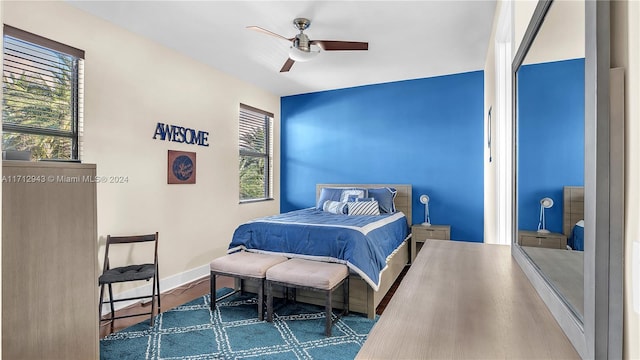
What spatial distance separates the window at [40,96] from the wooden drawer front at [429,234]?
3768 mm

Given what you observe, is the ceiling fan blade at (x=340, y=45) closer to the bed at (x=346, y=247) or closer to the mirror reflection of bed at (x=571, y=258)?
the bed at (x=346, y=247)

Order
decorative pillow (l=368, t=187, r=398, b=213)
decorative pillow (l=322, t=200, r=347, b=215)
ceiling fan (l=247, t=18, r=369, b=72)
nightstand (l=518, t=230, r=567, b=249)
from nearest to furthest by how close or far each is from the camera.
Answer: nightstand (l=518, t=230, r=567, b=249), ceiling fan (l=247, t=18, r=369, b=72), decorative pillow (l=322, t=200, r=347, b=215), decorative pillow (l=368, t=187, r=398, b=213)

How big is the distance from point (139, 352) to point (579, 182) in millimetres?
2645

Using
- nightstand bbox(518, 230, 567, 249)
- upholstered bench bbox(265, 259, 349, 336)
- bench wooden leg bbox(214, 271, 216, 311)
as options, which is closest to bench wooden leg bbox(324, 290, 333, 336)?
upholstered bench bbox(265, 259, 349, 336)

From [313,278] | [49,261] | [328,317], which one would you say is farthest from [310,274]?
[49,261]

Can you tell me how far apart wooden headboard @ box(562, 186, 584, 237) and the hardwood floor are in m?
2.40

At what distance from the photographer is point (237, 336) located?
2.51m

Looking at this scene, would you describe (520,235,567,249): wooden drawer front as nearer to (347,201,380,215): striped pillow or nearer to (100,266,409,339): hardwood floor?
(100,266,409,339): hardwood floor

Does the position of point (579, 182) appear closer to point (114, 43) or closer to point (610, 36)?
point (610, 36)

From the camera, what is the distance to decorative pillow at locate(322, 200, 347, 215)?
171 inches

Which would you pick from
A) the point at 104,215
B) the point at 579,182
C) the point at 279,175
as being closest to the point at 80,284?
the point at 104,215

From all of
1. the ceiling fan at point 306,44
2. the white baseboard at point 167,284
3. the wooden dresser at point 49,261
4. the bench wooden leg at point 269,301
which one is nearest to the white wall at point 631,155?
the wooden dresser at point 49,261

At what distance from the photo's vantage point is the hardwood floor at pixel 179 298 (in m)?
2.71

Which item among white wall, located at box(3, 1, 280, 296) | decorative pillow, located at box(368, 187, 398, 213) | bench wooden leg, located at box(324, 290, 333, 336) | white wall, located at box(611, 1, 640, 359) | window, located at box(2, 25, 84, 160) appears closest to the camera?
white wall, located at box(611, 1, 640, 359)
